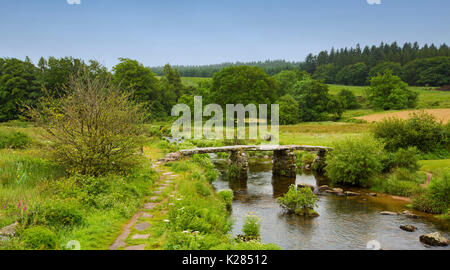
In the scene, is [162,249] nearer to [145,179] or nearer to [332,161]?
[145,179]

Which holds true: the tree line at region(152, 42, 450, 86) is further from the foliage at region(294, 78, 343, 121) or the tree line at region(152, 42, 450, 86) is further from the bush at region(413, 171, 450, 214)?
the bush at region(413, 171, 450, 214)

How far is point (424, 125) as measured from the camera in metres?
27.5

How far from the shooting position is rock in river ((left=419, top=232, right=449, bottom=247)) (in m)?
13.0

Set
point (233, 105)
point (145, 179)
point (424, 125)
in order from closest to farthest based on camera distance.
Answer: point (145, 179), point (424, 125), point (233, 105)

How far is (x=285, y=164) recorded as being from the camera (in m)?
26.9

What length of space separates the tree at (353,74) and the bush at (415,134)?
95.5 meters

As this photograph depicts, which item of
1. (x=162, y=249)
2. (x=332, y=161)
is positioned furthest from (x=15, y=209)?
(x=332, y=161)

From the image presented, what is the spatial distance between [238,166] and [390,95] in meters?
64.6

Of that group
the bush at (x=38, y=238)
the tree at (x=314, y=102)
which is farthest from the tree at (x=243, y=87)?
the bush at (x=38, y=238)

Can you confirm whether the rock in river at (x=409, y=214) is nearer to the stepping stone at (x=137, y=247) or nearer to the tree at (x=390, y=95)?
the stepping stone at (x=137, y=247)

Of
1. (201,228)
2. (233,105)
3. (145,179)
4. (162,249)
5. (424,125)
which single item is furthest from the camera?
(233,105)

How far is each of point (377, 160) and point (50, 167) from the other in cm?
2189

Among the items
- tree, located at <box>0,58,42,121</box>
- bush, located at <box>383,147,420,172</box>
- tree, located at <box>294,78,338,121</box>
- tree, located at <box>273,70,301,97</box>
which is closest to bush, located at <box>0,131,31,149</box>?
bush, located at <box>383,147,420,172</box>

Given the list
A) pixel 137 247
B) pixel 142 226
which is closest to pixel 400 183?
pixel 142 226
